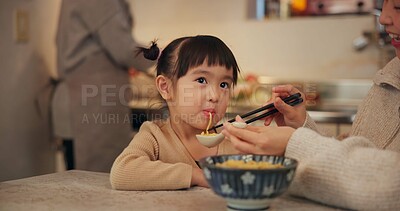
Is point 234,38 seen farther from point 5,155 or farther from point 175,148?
point 175,148

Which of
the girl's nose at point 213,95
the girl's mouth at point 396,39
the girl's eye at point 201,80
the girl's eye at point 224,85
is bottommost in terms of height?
the girl's nose at point 213,95

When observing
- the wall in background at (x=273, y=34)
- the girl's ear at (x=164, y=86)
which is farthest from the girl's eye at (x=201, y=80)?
the wall in background at (x=273, y=34)

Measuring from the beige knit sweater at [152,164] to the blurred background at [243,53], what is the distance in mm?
1044

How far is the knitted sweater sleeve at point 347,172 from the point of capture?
35.4 inches

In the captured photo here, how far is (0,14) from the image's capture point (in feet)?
7.39

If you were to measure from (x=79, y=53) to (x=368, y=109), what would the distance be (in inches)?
55.3

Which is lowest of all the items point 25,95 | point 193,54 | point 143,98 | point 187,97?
point 143,98

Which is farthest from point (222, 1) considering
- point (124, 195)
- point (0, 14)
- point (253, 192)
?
point (253, 192)

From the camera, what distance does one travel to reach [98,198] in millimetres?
1046

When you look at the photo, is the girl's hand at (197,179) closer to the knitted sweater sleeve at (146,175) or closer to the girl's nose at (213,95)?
the knitted sweater sleeve at (146,175)

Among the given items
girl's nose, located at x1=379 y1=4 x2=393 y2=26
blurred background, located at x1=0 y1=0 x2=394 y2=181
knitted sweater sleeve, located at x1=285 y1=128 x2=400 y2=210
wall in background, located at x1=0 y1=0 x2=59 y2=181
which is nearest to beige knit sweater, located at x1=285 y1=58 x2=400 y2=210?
knitted sweater sleeve, located at x1=285 y1=128 x2=400 y2=210

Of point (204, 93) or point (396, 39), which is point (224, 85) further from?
point (396, 39)

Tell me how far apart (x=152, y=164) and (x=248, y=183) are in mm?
431

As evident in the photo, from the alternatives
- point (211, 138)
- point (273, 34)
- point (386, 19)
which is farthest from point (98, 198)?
point (273, 34)
